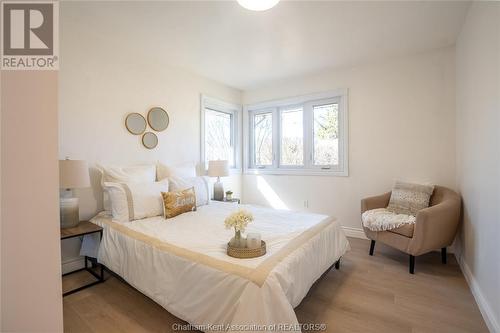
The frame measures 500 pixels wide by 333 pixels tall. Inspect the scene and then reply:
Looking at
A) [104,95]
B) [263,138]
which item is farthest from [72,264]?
[263,138]

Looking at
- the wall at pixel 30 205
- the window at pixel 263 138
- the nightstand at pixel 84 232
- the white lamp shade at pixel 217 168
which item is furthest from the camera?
the window at pixel 263 138

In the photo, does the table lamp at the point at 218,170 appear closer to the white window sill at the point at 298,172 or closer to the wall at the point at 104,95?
the wall at the point at 104,95

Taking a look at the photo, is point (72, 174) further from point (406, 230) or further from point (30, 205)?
point (406, 230)

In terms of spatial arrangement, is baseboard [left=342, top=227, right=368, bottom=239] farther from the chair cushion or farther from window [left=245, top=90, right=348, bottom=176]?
the chair cushion

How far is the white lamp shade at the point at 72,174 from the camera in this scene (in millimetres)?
2023

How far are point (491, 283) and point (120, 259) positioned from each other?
2747mm

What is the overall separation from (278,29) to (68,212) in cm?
267

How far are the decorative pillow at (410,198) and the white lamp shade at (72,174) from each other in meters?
3.28

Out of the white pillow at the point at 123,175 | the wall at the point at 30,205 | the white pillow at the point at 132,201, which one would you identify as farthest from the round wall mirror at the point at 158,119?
the wall at the point at 30,205

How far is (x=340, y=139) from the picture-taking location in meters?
3.65

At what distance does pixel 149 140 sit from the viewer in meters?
3.10

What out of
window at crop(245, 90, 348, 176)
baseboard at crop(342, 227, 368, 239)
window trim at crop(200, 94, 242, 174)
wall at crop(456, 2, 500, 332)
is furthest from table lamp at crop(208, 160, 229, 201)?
wall at crop(456, 2, 500, 332)

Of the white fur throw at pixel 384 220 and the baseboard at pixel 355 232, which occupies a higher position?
the white fur throw at pixel 384 220

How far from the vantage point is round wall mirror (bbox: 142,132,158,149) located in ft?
10.00
